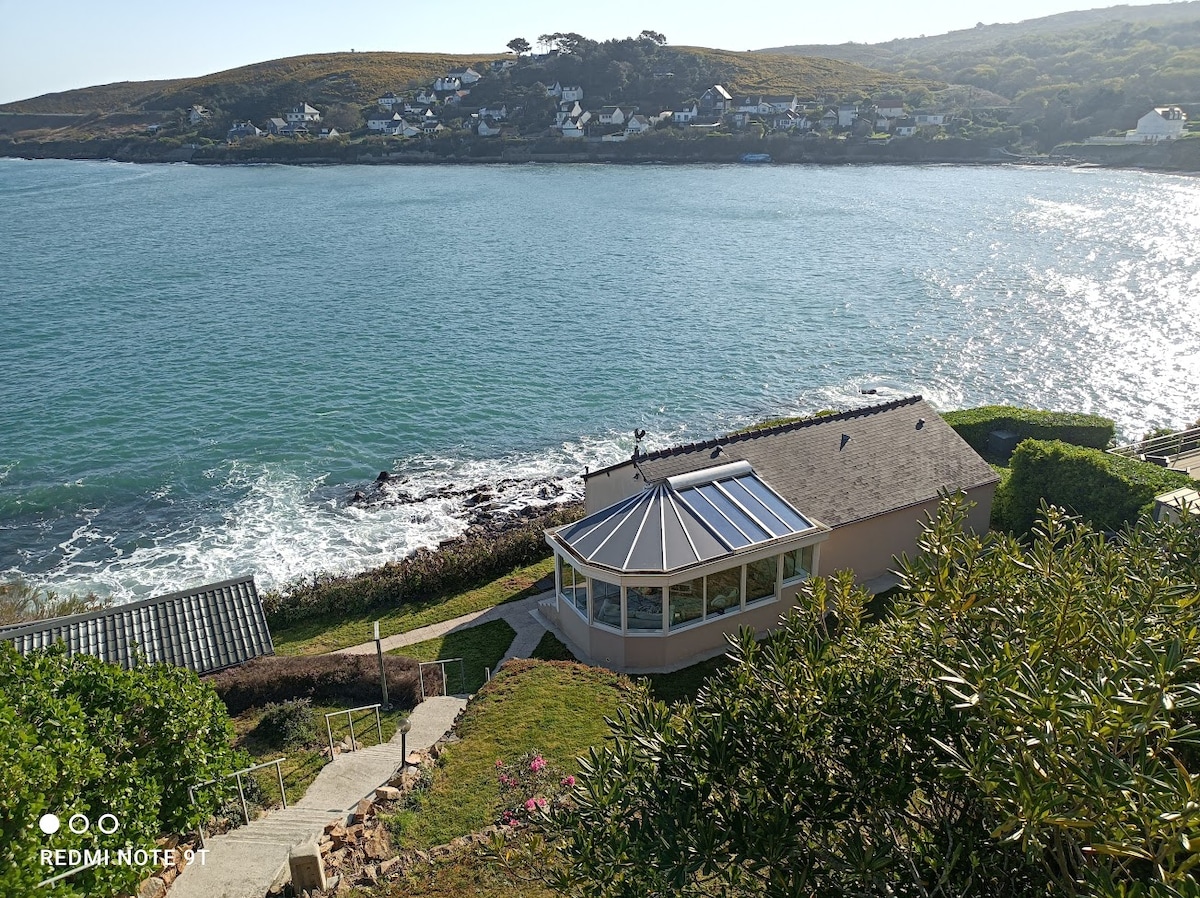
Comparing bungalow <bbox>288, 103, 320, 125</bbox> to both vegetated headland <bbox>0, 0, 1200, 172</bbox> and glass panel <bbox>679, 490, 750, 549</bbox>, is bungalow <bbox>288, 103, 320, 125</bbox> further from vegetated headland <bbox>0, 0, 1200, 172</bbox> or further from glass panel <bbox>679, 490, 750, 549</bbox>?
glass panel <bbox>679, 490, 750, 549</bbox>

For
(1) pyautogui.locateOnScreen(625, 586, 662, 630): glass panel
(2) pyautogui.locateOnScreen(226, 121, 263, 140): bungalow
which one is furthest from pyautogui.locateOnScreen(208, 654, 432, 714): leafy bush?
(2) pyautogui.locateOnScreen(226, 121, 263, 140): bungalow

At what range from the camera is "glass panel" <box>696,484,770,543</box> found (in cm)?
2159

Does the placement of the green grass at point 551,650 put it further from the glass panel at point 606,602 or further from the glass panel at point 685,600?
the glass panel at point 685,600

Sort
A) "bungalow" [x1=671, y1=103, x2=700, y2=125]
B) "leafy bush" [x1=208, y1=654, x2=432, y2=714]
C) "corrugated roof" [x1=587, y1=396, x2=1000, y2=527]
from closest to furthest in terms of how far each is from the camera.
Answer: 1. "leafy bush" [x1=208, y1=654, x2=432, y2=714]
2. "corrugated roof" [x1=587, y1=396, x2=1000, y2=527]
3. "bungalow" [x1=671, y1=103, x2=700, y2=125]

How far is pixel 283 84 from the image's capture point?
19388 centimetres

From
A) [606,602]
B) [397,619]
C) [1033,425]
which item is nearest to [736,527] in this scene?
[606,602]

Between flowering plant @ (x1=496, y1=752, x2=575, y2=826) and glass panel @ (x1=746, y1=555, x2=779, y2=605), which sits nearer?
flowering plant @ (x1=496, y1=752, x2=575, y2=826)

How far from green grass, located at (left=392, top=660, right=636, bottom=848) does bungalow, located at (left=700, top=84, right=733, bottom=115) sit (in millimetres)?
169544

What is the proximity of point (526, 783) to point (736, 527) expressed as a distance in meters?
9.17

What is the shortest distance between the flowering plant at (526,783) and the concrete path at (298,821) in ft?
8.72

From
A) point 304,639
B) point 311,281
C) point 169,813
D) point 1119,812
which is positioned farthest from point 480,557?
point 311,281

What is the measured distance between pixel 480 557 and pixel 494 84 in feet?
603

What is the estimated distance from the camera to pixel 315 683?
67.7 feet

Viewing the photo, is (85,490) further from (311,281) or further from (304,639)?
(311,281)
